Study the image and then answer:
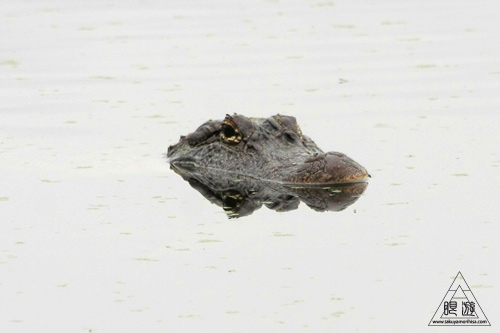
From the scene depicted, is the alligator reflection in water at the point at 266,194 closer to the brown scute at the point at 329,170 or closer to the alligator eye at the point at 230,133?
the brown scute at the point at 329,170

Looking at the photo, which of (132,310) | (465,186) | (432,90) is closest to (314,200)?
(465,186)

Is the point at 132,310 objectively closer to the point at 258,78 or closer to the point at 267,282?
the point at 267,282

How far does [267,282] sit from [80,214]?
12.1 feet

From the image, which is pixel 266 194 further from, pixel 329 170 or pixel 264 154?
pixel 264 154

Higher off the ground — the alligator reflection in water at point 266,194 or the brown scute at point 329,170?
the brown scute at point 329,170

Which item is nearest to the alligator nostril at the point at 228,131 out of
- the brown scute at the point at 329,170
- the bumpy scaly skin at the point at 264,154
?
the bumpy scaly skin at the point at 264,154

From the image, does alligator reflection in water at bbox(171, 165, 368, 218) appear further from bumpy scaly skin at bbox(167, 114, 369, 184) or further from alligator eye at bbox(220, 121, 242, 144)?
alligator eye at bbox(220, 121, 242, 144)

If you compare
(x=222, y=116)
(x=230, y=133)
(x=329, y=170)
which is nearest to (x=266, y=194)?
(x=329, y=170)

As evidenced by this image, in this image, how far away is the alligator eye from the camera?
17000 mm

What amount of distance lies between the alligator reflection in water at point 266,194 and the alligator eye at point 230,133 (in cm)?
54

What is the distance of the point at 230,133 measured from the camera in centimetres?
1717

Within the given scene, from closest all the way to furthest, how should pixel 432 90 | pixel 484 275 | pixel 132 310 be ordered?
pixel 132 310 → pixel 484 275 → pixel 432 90

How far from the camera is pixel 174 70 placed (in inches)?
1004

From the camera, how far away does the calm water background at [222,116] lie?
11344 mm
